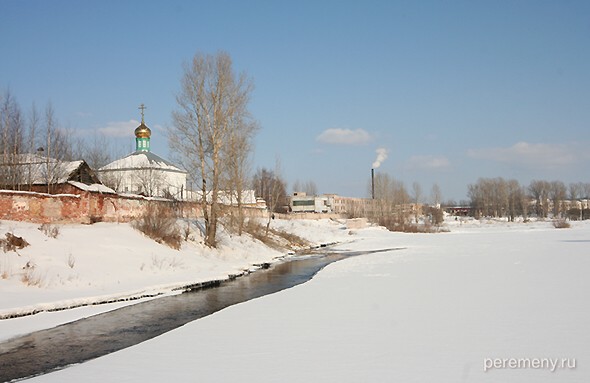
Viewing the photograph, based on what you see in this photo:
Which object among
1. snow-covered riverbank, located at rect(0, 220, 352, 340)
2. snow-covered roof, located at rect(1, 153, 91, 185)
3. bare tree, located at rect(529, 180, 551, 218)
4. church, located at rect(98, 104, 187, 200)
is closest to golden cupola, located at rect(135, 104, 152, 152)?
church, located at rect(98, 104, 187, 200)

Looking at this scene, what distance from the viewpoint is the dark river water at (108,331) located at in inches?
312

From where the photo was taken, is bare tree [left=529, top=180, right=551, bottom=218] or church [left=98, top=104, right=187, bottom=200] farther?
bare tree [left=529, top=180, right=551, bottom=218]

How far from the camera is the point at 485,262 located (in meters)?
21.8

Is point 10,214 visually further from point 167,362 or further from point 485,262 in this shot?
point 485,262

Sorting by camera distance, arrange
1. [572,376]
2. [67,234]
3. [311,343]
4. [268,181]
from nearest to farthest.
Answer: [572,376]
[311,343]
[67,234]
[268,181]

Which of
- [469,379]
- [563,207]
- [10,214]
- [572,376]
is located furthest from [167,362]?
[563,207]

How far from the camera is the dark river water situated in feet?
26.0

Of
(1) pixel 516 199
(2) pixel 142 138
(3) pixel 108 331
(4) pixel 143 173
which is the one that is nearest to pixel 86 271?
(3) pixel 108 331

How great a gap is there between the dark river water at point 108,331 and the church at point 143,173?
33.6 m

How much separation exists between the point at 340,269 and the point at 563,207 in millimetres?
115589

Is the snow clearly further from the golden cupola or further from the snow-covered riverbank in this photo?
the golden cupola

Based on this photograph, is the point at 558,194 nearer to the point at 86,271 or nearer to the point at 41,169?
the point at 41,169

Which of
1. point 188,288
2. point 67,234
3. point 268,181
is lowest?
point 188,288
